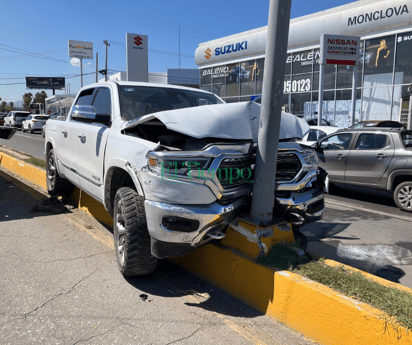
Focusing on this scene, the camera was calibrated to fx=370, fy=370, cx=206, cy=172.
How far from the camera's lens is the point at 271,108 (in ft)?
11.1

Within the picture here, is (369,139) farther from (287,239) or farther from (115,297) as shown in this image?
(115,297)

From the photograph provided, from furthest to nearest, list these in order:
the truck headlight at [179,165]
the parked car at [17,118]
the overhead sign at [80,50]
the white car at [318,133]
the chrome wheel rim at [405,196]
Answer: the overhead sign at [80,50] → the parked car at [17,118] → the white car at [318,133] → the chrome wheel rim at [405,196] → the truck headlight at [179,165]

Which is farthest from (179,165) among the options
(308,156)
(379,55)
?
(379,55)

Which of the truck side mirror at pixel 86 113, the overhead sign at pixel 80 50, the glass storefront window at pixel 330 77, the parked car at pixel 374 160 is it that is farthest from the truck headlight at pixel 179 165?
the overhead sign at pixel 80 50

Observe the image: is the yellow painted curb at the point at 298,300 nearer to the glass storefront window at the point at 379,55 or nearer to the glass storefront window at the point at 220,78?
the glass storefront window at the point at 379,55

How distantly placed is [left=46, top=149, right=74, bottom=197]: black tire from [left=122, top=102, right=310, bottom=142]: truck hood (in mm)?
3235

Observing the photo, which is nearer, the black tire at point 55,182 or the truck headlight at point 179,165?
the truck headlight at point 179,165

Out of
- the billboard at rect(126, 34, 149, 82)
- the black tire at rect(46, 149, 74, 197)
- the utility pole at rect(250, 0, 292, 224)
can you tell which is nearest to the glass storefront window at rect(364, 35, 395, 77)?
the billboard at rect(126, 34, 149, 82)

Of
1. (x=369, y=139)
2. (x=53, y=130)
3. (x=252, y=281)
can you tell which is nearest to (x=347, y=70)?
(x=369, y=139)

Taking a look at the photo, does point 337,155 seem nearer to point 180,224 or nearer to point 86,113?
point 86,113

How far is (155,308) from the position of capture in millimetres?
3248

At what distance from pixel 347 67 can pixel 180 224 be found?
23.8 m

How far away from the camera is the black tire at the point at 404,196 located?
7055mm

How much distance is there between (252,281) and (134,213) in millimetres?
1239
